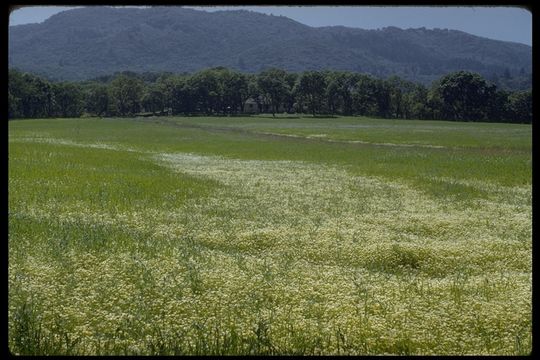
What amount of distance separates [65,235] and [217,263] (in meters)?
4.43

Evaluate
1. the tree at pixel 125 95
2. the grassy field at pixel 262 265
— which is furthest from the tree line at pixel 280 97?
the grassy field at pixel 262 265

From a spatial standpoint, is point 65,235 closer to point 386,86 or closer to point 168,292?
point 168,292

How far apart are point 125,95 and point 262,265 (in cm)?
16989

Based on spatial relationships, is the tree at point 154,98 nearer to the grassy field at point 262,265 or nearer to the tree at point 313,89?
the tree at point 313,89

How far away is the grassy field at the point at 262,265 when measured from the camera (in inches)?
322

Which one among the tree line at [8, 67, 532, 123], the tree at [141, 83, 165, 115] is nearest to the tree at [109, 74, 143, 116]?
the tree line at [8, 67, 532, 123]

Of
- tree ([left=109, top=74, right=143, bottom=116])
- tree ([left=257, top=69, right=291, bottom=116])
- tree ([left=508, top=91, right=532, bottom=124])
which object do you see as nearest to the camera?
tree ([left=508, top=91, right=532, bottom=124])

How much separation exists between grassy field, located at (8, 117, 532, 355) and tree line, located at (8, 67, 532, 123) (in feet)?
369

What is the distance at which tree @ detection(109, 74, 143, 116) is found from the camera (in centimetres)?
17250

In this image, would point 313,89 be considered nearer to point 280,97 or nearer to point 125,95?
point 280,97

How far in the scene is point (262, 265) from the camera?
1288 centimetres

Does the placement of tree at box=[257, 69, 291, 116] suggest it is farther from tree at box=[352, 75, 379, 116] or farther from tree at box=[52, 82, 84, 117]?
tree at box=[52, 82, 84, 117]

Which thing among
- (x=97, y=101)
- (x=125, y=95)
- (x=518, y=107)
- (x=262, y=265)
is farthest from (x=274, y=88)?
(x=262, y=265)
